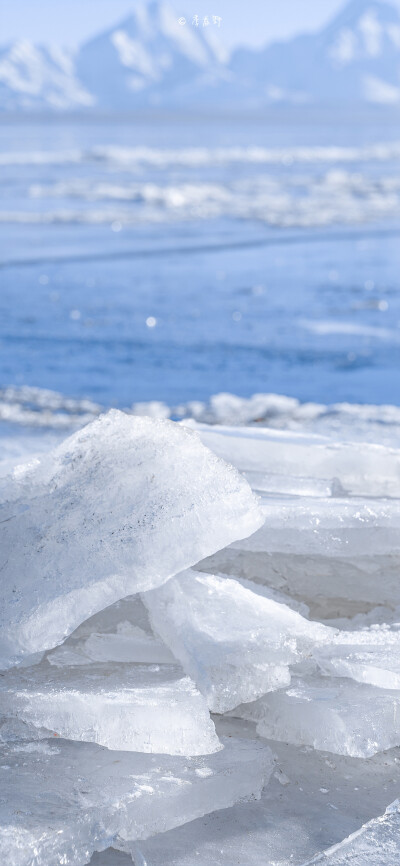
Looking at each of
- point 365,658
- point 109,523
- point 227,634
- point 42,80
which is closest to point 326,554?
point 365,658

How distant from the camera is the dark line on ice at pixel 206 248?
9.30 m

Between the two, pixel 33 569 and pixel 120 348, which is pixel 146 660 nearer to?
pixel 33 569

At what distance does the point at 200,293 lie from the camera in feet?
25.5

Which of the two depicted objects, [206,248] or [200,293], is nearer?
[200,293]

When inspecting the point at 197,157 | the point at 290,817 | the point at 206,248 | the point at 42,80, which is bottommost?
the point at 290,817

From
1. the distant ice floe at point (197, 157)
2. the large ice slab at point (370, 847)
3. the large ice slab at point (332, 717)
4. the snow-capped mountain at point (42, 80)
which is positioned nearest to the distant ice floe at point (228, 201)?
the distant ice floe at point (197, 157)

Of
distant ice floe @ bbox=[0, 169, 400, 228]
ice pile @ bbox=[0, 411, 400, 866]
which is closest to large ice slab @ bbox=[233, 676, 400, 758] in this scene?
ice pile @ bbox=[0, 411, 400, 866]

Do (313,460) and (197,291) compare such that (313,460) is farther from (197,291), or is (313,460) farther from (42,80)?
(42,80)

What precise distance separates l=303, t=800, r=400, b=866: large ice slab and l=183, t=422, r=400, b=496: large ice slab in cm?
110

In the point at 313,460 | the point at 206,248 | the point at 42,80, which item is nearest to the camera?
the point at 313,460

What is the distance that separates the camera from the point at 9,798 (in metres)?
1.59

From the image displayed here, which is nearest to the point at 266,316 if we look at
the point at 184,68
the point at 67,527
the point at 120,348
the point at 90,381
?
the point at 120,348

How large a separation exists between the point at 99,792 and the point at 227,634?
15.5 inches

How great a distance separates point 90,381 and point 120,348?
30.8 inches
